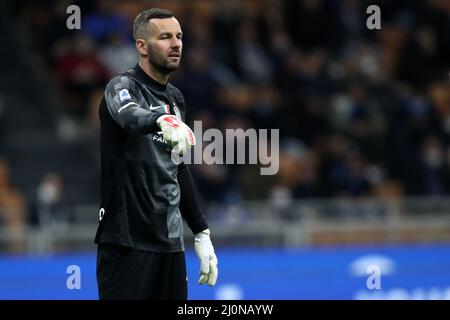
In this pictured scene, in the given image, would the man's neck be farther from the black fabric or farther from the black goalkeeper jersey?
the black fabric

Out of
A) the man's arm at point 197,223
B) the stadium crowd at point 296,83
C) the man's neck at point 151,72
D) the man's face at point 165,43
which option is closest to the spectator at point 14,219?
the stadium crowd at point 296,83

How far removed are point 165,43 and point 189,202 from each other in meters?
0.96

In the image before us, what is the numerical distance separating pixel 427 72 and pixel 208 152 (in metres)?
5.06

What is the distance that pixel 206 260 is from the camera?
263 inches

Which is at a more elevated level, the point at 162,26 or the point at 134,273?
the point at 162,26

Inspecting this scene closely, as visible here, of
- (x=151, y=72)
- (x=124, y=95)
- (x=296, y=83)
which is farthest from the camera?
(x=296, y=83)

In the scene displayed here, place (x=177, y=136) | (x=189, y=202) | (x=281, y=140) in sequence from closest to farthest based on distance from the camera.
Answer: (x=177, y=136) < (x=189, y=202) < (x=281, y=140)

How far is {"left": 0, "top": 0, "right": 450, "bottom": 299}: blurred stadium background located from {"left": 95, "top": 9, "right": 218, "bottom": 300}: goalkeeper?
18.7ft

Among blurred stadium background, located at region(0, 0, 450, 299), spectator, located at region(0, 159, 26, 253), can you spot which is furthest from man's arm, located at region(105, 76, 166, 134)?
spectator, located at region(0, 159, 26, 253)

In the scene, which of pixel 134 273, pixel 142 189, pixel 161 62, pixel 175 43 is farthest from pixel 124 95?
pixel 134 273

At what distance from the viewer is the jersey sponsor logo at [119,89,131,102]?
609cm

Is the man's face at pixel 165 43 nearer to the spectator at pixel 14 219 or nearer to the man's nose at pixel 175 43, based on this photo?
the man's nose at pixel 175 43

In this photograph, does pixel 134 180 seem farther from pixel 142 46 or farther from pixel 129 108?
pixel 142 46

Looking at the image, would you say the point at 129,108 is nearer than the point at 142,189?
Yes
